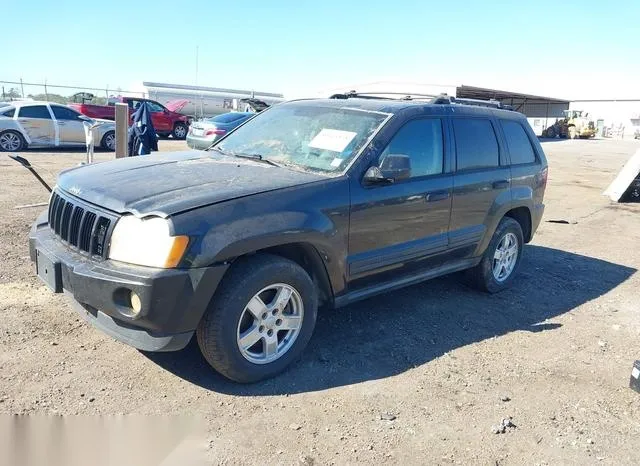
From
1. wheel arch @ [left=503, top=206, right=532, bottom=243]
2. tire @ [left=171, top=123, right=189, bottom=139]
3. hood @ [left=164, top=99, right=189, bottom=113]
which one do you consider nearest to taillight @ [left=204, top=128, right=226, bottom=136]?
tire @ [left=171, top=123, right=189, bottom=139]

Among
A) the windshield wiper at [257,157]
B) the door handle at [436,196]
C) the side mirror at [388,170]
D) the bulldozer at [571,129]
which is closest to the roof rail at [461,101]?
the door handle at [436,196]

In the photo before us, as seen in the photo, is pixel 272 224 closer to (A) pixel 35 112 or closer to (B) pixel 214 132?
(B) pixel 214 132

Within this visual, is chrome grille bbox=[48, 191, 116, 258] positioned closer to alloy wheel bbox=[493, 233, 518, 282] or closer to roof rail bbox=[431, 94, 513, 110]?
roof rail bbox=[431, 94, 513, 110]

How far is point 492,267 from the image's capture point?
566cm

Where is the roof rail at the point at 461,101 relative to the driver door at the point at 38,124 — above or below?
above

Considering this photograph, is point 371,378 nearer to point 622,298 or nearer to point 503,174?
point 503,174

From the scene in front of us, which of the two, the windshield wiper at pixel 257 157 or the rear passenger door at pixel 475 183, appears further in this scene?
the rear passenger door at pixel 475 183

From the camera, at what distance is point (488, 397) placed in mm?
3684

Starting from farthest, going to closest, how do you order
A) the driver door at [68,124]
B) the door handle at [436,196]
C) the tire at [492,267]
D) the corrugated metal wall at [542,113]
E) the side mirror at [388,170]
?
the corrugated metal wall at [542,113]
the driver door at [68,124]
the tire at [492,267]
the door handle at [436,196]
the side mirror at [388,170]

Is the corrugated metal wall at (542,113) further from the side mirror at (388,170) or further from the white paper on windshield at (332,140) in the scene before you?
the side mirror at (388,170)

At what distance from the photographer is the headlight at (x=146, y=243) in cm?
306

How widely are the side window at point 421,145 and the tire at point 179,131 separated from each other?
69.8 feet

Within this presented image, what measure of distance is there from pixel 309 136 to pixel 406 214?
3.22ft

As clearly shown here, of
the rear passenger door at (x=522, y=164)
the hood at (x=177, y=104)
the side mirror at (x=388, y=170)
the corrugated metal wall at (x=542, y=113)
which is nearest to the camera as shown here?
the side mirror at (x=388, y=170)
